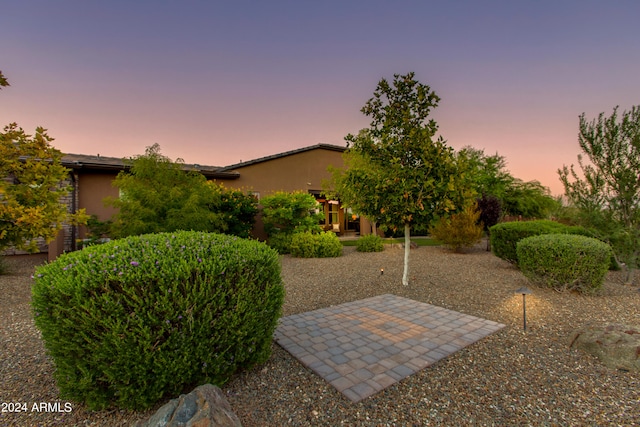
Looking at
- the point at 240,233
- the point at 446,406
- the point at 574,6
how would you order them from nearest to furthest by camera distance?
the point at 446,406
the point at 574,6
the point at 240,233

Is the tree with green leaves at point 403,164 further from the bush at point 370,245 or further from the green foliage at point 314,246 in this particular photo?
the bush at point 370,245

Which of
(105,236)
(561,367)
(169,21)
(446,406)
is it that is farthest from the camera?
(105,236)

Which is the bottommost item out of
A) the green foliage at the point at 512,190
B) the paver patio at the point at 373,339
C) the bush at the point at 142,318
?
the paver patio at the point at 373,339

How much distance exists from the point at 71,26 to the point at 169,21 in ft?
7.82

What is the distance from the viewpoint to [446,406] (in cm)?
223

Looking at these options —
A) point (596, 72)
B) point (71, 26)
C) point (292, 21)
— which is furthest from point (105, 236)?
point (596, 72)

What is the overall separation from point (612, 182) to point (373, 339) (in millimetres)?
6607

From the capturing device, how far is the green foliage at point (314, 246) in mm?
10625

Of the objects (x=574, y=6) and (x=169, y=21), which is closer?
(x=574, y=6)

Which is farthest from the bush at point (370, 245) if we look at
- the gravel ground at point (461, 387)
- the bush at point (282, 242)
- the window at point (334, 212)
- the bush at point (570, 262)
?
the gravel ground at point (461, 387)

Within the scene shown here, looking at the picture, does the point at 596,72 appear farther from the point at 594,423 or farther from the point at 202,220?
the point at 202,220

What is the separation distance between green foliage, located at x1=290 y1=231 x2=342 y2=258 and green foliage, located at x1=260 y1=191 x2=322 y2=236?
633 mm

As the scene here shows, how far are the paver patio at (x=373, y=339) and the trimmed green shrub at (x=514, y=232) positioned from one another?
4.71 meters

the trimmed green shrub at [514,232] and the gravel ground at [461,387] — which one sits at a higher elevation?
the trimmed green shrub at [514,232]
